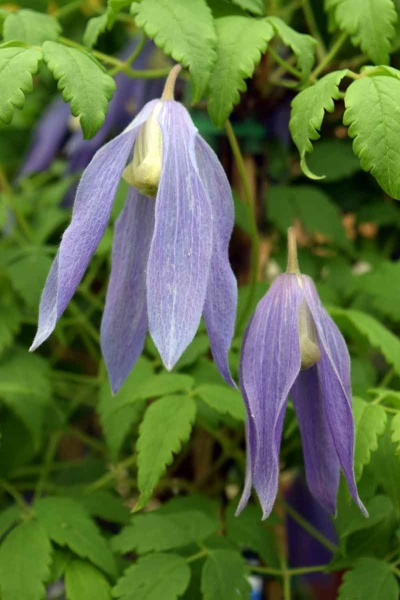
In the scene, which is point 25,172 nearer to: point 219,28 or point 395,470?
point 219,28

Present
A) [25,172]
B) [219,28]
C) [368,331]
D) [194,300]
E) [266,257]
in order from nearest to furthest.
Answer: [194,300]
[219,28]
[368,331]
[266,257]
[25,172]

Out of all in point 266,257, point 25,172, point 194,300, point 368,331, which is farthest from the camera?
point 25,172

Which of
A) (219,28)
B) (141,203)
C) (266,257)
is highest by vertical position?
(219,28)

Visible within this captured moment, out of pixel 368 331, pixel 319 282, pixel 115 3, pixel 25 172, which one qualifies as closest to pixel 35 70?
pixel 115 3

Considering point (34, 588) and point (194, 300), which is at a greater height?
point (194, 300)

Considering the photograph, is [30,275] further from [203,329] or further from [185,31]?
[185,31]

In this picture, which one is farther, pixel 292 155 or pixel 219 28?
pixel 292 155

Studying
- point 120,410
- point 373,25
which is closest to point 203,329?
point 120,410
